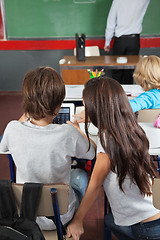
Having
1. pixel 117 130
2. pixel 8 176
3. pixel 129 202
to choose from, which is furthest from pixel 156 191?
pixel 8 176

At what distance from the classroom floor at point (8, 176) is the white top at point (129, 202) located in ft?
2.53

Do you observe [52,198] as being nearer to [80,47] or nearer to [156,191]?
[156,191]

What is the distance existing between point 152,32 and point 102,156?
4010mm

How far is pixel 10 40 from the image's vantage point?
15.1 ft

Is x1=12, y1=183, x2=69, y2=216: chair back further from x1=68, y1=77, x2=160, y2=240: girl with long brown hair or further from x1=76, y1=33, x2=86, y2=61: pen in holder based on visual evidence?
x1=76, y1=33, x2=86, y2=61: pen in holder

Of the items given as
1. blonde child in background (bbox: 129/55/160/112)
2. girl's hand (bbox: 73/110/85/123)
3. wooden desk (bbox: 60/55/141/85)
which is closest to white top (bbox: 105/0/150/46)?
wooden desk (bbox: 60/55/141/85)

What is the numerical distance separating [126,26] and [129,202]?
3416mm

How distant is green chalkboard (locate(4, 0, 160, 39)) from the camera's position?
4.39 m

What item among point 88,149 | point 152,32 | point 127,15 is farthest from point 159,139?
point 152,32

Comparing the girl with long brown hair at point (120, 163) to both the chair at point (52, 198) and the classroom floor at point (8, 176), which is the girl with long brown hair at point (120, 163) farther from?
the classroom floor at point (8, 176)

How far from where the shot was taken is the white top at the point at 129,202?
1.14 meters

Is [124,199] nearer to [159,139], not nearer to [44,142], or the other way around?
[44,142]

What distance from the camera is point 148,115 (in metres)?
1.85

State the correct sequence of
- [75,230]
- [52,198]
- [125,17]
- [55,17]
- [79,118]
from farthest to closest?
[55,17]
[125,17]
[79,118]
[75,230]
[52,198]
